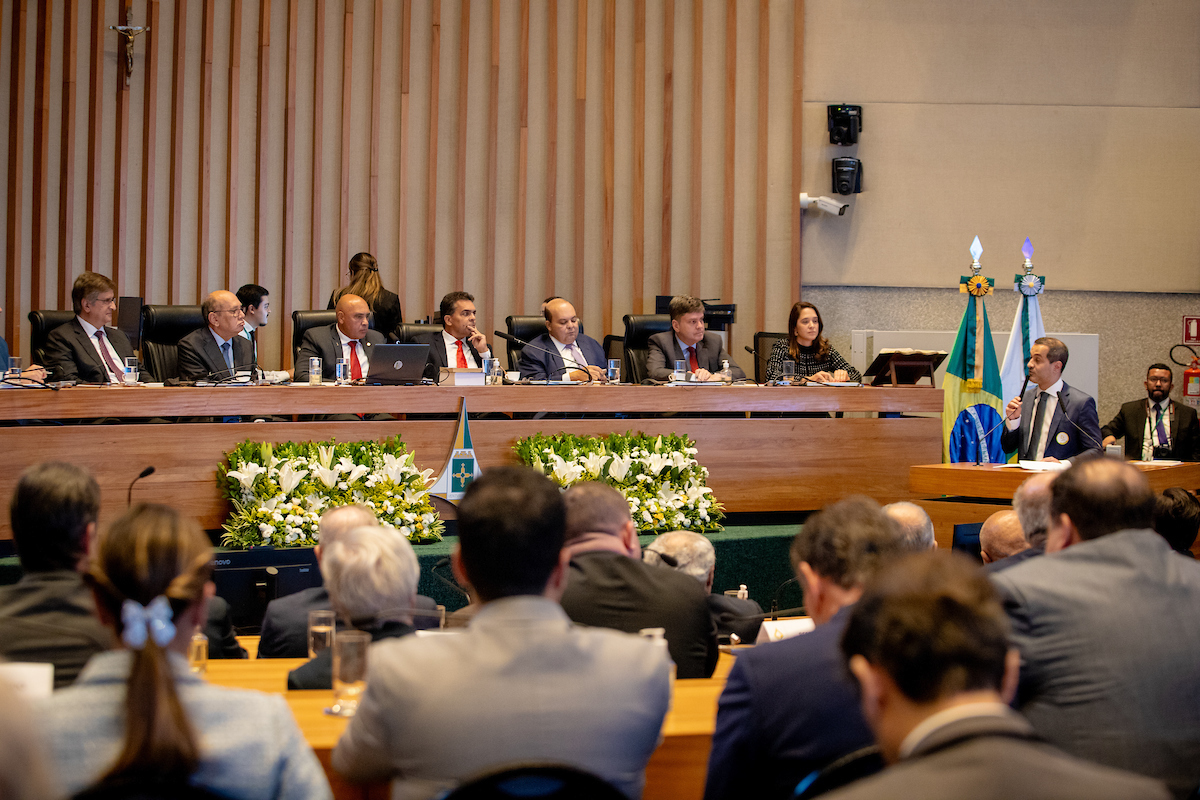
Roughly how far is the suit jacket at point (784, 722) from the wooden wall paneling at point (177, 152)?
6788 millimetres

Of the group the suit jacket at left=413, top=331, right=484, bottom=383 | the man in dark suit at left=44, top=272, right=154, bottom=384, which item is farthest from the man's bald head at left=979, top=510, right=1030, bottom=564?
the man in dark suit at left=44, top=272, right=154, bottom=384

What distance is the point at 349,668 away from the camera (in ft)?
6.57

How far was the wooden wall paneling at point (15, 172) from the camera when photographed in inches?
290

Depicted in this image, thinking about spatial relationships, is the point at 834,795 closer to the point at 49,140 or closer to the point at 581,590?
the point at 581,590

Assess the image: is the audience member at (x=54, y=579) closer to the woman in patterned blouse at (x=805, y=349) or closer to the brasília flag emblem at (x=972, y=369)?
the woman in patterned blouse at (x=805, y=349)

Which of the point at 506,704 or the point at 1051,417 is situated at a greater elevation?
the point at 1051,417

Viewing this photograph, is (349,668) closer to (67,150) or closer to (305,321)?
(305,321)

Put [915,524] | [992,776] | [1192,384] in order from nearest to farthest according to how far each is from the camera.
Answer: [992,776] < [915,524] < [1192,384]

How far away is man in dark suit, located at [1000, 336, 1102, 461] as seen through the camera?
553 centimetres

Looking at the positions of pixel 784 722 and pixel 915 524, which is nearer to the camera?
pixel 784 722

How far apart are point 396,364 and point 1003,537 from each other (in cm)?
288

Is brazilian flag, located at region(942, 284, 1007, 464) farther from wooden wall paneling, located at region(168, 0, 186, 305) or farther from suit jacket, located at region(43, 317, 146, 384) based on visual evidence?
wooden wall paneling, located at region(168, 0, 186, 305)

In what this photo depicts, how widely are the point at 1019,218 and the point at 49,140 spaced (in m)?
7.01

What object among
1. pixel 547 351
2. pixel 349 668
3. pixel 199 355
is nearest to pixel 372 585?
pixel 349 668
